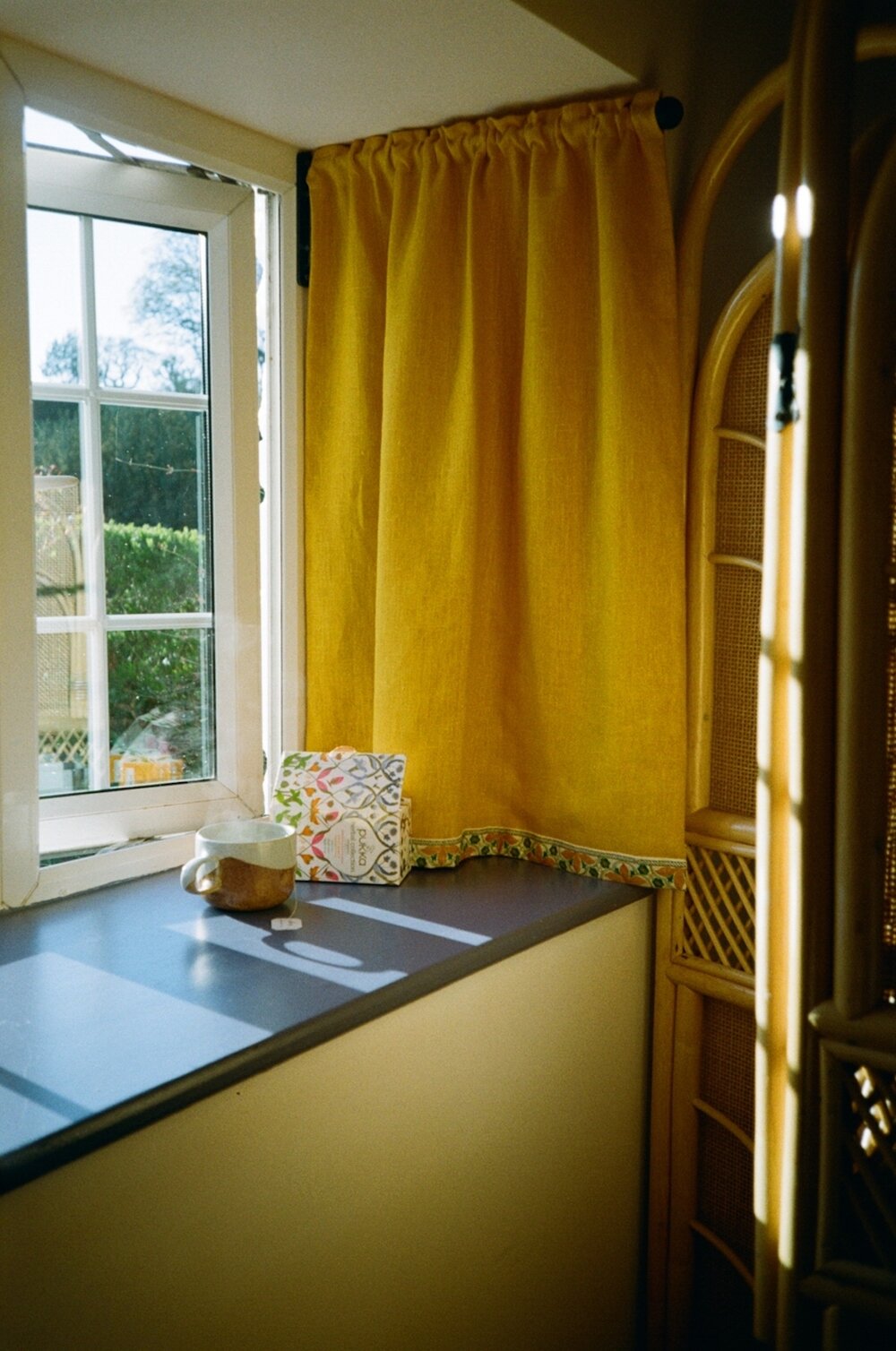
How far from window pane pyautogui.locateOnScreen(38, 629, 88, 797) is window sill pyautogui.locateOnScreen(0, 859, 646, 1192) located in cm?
18

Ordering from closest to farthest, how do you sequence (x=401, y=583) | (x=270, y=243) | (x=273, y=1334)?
(x=273, y=1334) < (x=401, y=583) < (x=270, y=243)

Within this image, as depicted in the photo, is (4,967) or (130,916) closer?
(4,967)

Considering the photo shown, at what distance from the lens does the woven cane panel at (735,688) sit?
5.26 feet

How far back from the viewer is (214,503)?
1761mm

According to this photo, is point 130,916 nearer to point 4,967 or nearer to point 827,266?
point 4,967

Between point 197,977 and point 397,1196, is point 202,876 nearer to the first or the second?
point 197,977

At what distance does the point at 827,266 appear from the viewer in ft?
3.82

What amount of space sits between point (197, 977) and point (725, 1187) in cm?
94

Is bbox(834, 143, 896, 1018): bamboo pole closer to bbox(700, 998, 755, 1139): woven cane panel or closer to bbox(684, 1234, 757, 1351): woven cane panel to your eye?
bbox(700, 998, 755, 1139): woven cane panel

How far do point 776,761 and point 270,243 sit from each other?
46.5 inches

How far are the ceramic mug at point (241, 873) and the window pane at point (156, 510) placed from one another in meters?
0.42

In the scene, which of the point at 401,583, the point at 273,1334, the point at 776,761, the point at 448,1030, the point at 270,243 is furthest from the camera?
the point at 270,243

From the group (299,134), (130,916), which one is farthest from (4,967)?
(299,134)

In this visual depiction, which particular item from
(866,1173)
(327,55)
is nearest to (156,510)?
(327,55)
